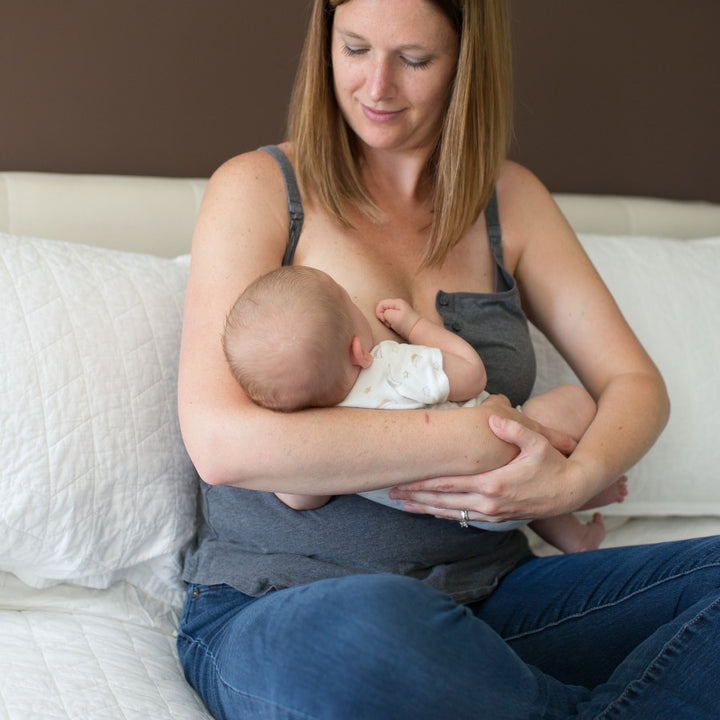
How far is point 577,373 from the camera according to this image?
5.63ft

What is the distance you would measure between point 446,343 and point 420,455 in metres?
0.20

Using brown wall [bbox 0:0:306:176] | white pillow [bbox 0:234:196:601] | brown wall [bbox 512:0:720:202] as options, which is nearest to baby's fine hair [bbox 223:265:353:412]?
white pillow [bbox 0:234:196:601]

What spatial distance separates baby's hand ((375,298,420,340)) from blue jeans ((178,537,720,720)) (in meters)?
0.42

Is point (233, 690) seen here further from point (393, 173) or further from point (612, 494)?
point (393, 173)

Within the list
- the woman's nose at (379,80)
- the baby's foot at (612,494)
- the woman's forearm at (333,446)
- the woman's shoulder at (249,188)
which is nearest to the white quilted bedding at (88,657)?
the woman's forearm at (333,446)

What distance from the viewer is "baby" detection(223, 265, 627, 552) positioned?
4.15 feet

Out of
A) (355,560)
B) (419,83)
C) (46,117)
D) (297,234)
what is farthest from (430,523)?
(46,117)

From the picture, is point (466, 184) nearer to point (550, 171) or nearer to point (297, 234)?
point (297, 234)

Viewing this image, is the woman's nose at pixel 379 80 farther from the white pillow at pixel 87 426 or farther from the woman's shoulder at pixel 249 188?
the white pillow at pixel 87 426

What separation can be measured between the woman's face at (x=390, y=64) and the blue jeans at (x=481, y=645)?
72 centimetres

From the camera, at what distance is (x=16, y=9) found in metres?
1.83

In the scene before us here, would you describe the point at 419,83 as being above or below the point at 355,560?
above

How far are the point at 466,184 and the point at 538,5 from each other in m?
0.95

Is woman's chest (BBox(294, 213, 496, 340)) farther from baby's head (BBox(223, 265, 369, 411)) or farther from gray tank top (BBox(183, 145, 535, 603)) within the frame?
baby's head (BBox(223, 265, 369, 411))
